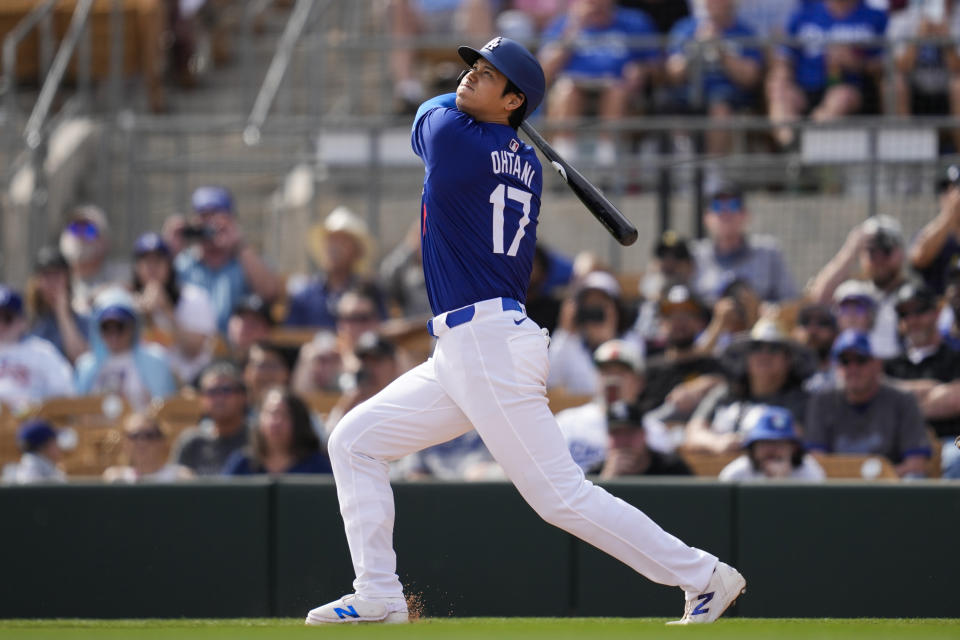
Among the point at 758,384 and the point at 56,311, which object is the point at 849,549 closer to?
the point at 758,384

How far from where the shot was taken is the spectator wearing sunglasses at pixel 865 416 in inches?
314

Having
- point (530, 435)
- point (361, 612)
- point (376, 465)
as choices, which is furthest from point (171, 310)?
point (530, 435)

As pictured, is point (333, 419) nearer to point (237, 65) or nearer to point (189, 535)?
point (189, 535)

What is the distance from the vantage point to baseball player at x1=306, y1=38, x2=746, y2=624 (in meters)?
5.30

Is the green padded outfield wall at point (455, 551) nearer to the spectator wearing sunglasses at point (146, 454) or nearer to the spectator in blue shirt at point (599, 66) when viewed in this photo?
the spectator wearing sunglasses at point (146, 454)

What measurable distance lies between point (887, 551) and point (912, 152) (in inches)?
176

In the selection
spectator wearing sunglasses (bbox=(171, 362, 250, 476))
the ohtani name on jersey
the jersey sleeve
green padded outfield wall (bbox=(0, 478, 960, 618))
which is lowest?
green padded outfield wall (bbox=(0, 478, 960, 618))

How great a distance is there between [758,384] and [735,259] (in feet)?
6.42

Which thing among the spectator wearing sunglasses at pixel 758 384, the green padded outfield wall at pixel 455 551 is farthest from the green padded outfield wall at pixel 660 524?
the spectator wearing sunglasses at pixel 758 384

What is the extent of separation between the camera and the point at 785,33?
11836 millimetres

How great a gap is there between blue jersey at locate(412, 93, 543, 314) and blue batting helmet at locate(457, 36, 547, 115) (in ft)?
0.59

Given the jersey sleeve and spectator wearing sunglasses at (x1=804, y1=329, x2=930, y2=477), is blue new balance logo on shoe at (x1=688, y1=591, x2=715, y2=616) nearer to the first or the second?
the jersey sleeve

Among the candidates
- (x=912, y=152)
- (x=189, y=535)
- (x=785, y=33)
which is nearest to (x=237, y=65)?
(x=785, y=33)

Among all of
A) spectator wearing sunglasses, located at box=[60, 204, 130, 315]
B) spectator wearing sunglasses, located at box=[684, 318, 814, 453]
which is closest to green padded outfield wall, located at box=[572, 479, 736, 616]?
spectator wearing sunglasses, located at box=[684, 318, 814, 453]
